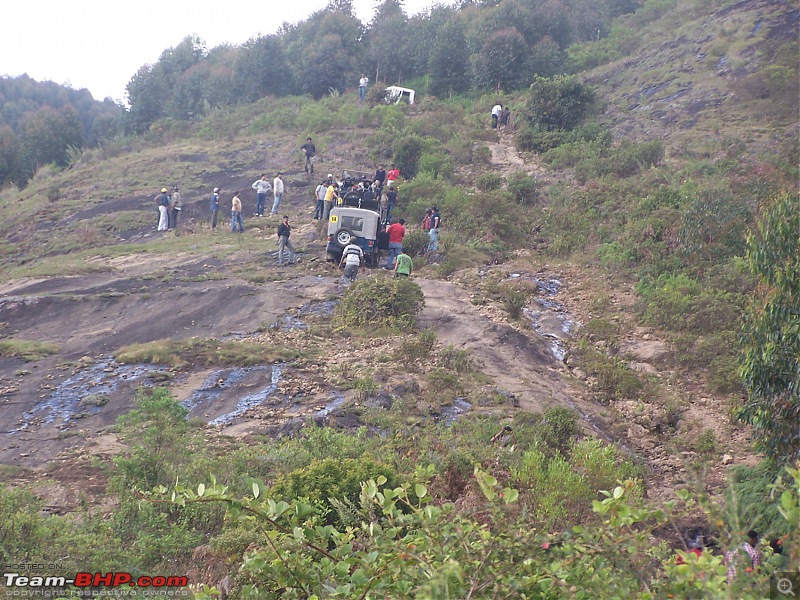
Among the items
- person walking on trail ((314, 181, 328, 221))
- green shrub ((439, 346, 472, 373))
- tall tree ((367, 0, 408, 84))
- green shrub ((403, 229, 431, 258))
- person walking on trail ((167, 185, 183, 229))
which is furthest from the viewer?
tall tree ((367, 0, 408, 84))

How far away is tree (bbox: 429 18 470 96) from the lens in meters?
35.2

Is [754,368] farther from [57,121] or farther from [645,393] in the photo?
[57,121]

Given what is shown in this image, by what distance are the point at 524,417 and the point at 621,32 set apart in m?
32.9

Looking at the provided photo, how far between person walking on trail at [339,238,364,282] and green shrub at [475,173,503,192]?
26.0 ft

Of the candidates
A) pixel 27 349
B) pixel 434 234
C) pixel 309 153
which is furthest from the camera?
pixel 309 153

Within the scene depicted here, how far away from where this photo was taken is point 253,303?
15445 mm

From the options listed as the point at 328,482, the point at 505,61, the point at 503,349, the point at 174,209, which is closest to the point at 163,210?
the point at 174,209

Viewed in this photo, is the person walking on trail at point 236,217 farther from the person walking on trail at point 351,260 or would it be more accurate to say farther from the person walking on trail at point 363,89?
the person walking on trail at point 363,89

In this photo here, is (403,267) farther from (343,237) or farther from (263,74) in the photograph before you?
A: (263,74)

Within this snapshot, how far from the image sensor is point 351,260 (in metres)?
16.4

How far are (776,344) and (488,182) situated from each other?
643 inches

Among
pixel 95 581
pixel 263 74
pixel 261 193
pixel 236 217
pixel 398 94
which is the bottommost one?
pixel 95 581

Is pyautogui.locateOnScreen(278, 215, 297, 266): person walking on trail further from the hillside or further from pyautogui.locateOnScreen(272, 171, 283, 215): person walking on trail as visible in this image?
pyautogui.locateOnScreen(272, 171, 283, 215): person walking on trail

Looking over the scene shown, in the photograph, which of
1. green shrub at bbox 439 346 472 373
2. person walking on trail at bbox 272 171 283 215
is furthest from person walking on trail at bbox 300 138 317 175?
green shrub at bbox 439 346 472 373
